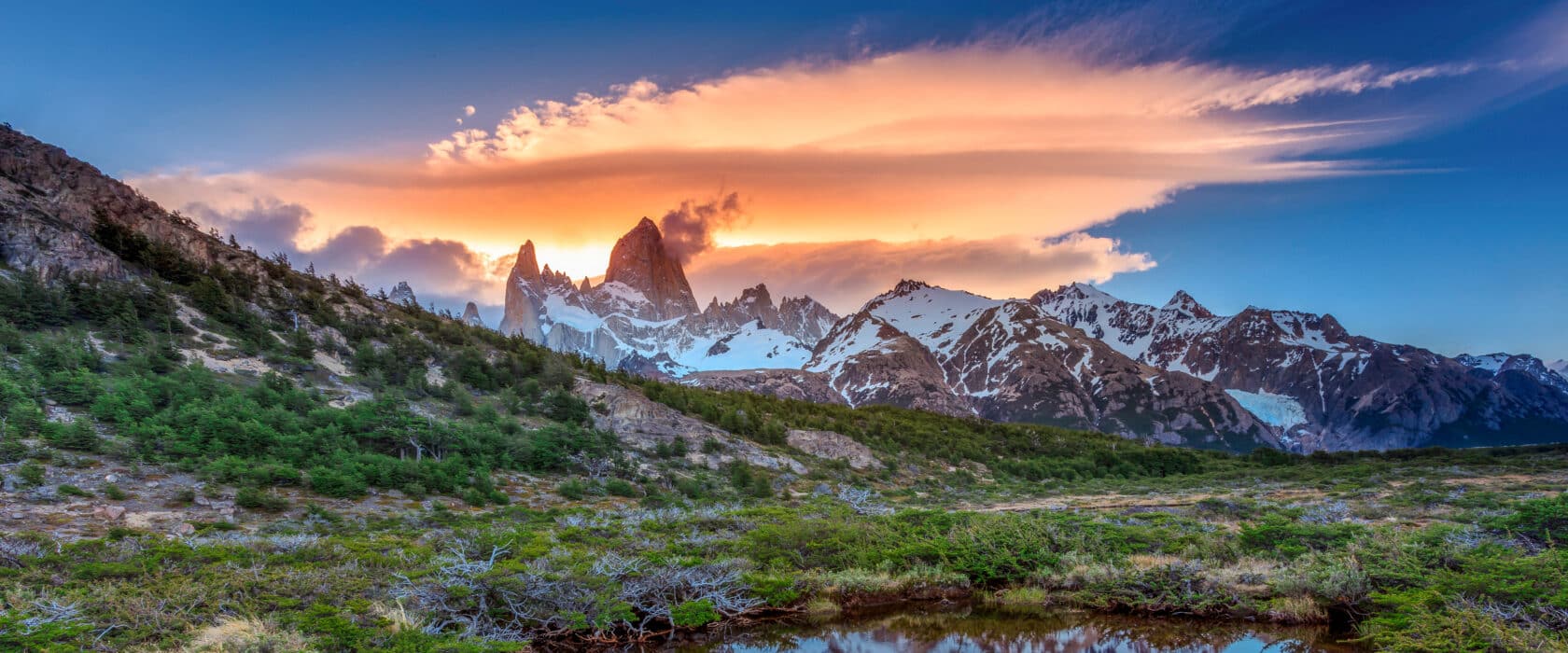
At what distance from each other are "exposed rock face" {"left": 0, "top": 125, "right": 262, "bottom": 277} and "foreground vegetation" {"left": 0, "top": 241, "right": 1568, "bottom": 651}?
3.19m

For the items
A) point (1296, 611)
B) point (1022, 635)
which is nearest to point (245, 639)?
point (1022, 635)

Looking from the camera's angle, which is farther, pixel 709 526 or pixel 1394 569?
Answer: pixel 709 526

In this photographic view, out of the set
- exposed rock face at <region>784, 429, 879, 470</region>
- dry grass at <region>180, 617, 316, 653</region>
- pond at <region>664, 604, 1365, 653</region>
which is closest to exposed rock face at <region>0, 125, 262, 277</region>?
exposed rock face at <region>784, 429, 879, 470</region>

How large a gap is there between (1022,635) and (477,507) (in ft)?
87.1

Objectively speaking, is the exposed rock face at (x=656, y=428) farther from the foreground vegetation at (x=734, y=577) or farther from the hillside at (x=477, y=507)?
the foreground vegetation at (x=734, y=577)

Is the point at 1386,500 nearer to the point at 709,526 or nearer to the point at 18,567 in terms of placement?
the point at 709,526

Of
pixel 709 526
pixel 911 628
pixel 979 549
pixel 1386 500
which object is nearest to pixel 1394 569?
pixel 979 549

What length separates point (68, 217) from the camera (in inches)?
2085

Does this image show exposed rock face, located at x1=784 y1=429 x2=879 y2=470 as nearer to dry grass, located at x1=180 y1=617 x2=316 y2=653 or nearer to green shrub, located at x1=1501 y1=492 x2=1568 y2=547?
green shrub, located at x1=1501 y1=492 x2=1568 y2=547

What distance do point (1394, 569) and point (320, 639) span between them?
21495mm

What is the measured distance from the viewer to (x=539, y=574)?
16094 mm

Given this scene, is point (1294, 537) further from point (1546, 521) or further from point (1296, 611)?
point (1546, 521)

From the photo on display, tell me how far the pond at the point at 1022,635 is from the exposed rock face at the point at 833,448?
48.8 m

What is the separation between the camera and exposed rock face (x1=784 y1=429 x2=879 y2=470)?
68.4 m
